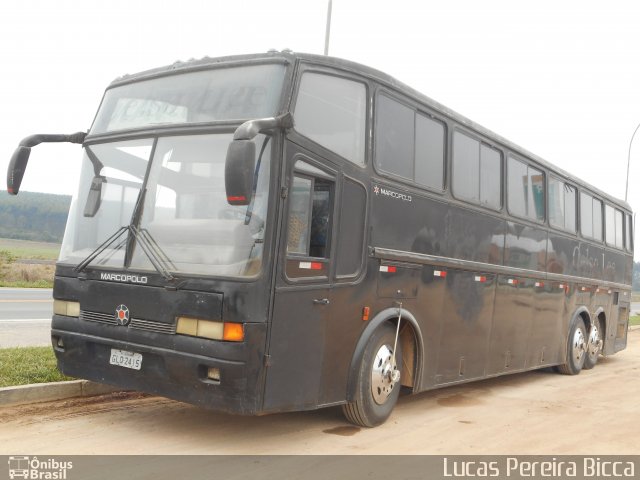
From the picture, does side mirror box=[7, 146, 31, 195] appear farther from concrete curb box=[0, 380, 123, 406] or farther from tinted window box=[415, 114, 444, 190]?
tinted window box=[415, 114, 444, 190]

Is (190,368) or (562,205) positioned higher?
(562,205)

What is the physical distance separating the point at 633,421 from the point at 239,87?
5763mm

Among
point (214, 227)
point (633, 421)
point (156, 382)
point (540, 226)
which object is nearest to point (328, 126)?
point (214, 227)

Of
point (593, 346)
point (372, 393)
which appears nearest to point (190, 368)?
point (372, 393)

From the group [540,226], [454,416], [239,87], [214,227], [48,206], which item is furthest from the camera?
[48,206]

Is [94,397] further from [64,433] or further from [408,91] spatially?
[408,91]

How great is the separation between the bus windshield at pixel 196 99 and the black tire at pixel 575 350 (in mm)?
8538

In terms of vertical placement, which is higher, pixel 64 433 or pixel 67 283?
pixel 67 283

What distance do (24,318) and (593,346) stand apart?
1157 cm

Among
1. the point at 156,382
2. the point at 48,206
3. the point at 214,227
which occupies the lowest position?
the point at 156,382

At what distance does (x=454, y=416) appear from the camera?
7930 millimetres

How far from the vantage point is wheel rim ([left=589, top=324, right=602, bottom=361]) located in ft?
44.2

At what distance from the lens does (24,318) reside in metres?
14.9

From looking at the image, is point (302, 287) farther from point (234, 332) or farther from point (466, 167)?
point (466, 167)
